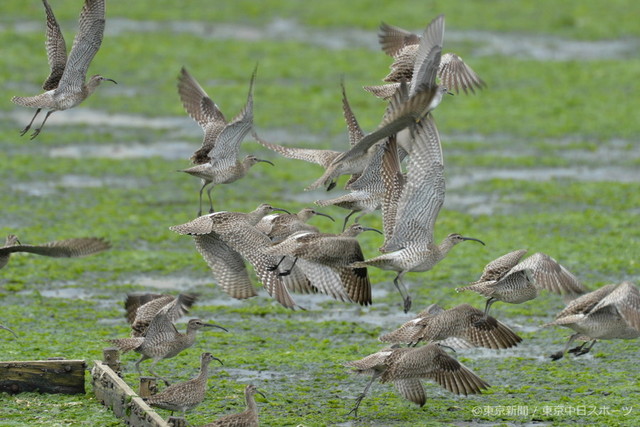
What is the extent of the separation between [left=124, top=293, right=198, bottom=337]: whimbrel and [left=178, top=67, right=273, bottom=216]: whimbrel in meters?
0.99

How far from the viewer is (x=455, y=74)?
36.1 ft

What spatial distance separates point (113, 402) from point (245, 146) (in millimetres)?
11199

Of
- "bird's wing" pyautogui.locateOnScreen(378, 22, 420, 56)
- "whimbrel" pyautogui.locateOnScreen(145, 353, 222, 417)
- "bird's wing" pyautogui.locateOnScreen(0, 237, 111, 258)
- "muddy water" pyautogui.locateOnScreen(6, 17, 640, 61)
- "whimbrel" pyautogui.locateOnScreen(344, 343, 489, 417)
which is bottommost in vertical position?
"whimbrel" pyautogui.locateOnScreen(145, 353, 222, 417)

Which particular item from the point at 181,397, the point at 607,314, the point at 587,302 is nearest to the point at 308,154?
the point at 181,397

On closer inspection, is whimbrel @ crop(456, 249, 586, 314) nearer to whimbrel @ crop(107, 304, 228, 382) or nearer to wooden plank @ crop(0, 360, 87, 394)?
whimbrel @ crop(107, 304, 228, 382)

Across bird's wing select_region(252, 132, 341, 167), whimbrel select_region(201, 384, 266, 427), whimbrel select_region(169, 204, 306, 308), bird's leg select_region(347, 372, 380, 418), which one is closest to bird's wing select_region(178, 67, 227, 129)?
bird's wing select_region(252, 132, 341, 167)

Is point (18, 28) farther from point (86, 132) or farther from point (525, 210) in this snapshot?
point (525, 210)

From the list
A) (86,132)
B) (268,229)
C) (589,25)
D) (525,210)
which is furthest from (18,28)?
(268,229)

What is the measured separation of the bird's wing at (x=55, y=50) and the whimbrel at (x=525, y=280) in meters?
4.06

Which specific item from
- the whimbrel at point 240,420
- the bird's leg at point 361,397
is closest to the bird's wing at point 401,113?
the bird's leg at point 361,397

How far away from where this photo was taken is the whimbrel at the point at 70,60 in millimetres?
10617

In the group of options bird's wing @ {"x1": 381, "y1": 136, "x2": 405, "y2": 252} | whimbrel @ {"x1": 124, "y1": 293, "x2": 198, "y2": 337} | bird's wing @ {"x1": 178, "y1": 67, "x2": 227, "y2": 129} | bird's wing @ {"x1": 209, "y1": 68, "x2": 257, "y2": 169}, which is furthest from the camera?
bird's wing @ {"x1": 178, "y1": 67, "x2": 227, "y2": 129}

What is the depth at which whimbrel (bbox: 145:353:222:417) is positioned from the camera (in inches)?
375

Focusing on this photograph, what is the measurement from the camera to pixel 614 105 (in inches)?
926
